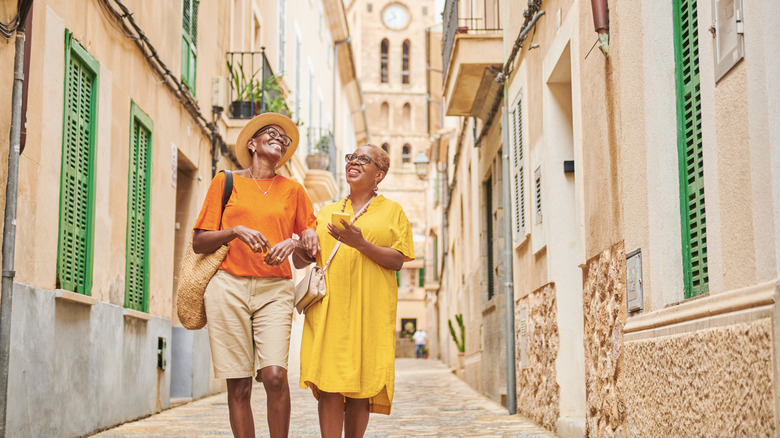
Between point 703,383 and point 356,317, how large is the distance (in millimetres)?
1734

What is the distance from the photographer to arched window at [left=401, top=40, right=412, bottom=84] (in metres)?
79.8

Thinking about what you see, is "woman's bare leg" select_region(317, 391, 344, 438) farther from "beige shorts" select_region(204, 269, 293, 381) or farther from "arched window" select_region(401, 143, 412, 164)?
"arched window" select_region(401, 143, 412, 164)

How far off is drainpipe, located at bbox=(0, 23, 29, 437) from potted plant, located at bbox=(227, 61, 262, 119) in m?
8.43

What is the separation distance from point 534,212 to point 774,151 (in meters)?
5.75

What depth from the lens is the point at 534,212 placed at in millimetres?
9375

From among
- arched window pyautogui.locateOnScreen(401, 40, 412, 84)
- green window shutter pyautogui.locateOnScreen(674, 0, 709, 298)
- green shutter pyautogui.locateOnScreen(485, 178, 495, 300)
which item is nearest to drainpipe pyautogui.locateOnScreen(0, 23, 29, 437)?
green window shutter pyautogui.locateOnScreen(674, 0, 709, 298)

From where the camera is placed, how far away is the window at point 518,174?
33.7ft

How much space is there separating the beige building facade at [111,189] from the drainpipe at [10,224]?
0.18ft

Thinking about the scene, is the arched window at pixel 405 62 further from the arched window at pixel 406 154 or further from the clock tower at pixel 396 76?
the arched window at pixel 406 154

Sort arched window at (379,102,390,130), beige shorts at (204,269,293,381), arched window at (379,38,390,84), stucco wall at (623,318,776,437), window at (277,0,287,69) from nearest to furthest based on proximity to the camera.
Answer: stucco wall at (623,318,776,437) → beige shorts at (204,269,293,381) → window at (277,0,287,69) → arched window at (379,102,390,130) → arched window at (379,38,390,84)

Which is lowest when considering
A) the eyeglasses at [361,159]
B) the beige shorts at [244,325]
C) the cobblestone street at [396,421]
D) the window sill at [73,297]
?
the cobblestone street at [396,421]

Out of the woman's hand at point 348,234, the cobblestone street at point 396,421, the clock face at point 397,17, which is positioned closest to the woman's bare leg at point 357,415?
the woman's hand at point 348,234

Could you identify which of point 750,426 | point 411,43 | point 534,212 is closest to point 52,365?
point 534,212

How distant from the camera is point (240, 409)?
512 cm
